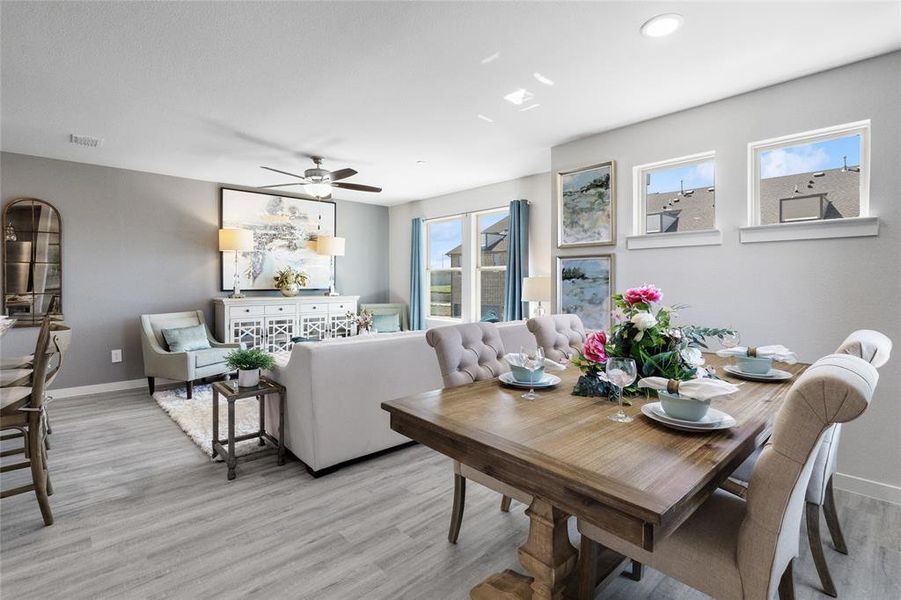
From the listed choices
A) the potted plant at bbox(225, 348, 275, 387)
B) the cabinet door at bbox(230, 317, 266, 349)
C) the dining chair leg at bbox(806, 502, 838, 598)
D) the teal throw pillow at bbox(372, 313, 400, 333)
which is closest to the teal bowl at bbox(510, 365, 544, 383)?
the dining chair leg at bbox(806, 502, 838, 598)

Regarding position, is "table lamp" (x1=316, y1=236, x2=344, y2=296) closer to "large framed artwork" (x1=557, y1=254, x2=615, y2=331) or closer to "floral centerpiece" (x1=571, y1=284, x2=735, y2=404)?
"large framed artwork" (x1=557, y1=254, x2=615, y2=331)

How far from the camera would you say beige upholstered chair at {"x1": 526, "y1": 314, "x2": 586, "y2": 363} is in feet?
7.93

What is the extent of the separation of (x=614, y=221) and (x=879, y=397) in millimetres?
2000

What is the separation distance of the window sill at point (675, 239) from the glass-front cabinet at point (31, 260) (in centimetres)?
555

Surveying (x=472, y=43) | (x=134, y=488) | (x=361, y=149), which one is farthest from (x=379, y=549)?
(x=361, y=149)

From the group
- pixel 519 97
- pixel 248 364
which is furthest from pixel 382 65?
pixel 248 364

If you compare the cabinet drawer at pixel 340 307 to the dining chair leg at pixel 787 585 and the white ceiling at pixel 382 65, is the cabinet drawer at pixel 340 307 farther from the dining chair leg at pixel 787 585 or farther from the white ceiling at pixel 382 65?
the dining chair leg at pixel 787 585

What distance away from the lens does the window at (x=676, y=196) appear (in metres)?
3.12

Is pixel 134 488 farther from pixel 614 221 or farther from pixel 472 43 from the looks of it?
pixel 614 221

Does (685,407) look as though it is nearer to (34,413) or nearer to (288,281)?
(34,413)

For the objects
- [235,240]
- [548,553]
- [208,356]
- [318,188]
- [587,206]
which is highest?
[318,188]

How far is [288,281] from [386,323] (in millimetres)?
1540

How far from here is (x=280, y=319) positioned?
→ 5465 mm

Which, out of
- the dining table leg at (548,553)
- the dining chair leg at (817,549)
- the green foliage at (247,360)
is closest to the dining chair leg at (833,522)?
the dining chair leg at (817,549)
